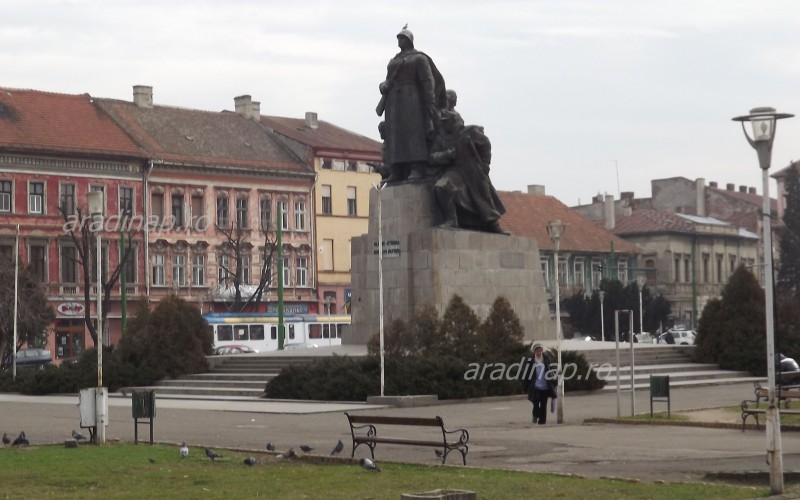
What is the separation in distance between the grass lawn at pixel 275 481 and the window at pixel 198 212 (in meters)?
65.3

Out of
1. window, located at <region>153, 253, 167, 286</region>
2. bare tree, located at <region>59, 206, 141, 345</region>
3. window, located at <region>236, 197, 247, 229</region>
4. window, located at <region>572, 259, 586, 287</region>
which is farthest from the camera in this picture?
window, located at <region>572, 259, 586, 287</region>

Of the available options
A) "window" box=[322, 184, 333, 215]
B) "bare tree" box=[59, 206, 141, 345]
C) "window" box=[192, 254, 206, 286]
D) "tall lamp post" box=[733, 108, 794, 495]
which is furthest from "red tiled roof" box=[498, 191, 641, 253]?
"tall lamp post" box=[733, 108, 794, 495]

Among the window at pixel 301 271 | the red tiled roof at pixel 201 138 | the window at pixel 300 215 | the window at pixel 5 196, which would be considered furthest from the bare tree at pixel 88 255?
the window at pixel 301 271

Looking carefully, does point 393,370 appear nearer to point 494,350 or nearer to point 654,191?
point 494,350

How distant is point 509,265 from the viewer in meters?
40.2

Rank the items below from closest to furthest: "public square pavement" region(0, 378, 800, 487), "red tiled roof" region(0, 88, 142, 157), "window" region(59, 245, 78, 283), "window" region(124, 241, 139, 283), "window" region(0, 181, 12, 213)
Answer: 1. "public square pavement" region(0, 378, 800, 487)
2. "window" region(0, 181, 12, 213)
3. "red tiled roof" region(0, 88, 142, 157)
4. "window" region(59, 245, 78, 283)
5. "window" region(124, 241, 139, 283)

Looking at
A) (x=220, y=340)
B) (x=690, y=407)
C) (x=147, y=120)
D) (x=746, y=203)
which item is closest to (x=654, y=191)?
(x=746, y=203)

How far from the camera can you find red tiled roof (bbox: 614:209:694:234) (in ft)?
357

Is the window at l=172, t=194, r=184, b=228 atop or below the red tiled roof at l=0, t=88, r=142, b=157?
below

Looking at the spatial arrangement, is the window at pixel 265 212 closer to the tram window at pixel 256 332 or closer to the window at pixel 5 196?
the window at pixel 5 196

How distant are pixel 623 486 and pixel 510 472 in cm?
193

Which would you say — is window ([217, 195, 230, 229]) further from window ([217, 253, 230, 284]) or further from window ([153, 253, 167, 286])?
window ([153, 253, 167, 286])

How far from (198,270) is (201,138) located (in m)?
6.97

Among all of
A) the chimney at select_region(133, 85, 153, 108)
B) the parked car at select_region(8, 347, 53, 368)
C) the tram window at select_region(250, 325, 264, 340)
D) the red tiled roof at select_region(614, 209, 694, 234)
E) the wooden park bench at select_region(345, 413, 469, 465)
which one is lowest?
the wooden park bench at select_region(345, 413, 469, 465)
